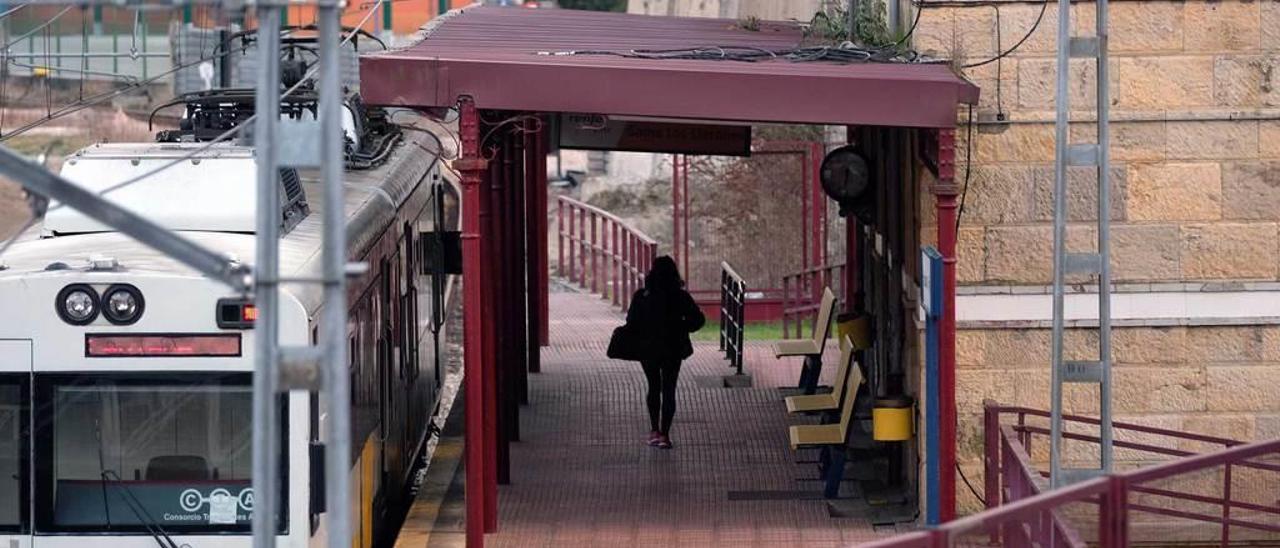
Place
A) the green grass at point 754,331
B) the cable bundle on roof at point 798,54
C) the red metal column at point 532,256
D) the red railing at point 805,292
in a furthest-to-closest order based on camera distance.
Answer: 1. the green grass at point 754,331
2. the red railing at point 805,292
3. the red metal column at point 532,256
4. the cable bundle on roof at point 798,54

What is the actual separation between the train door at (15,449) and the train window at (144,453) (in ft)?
0.18

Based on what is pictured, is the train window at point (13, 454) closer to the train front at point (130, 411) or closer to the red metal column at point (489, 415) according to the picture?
the train front at point (130, 411)

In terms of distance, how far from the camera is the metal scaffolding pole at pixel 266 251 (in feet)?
17.9

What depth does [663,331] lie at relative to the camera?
14328 mm

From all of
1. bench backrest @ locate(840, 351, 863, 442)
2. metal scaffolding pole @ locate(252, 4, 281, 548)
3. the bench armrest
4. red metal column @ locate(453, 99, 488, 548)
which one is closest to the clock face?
bench backrest @ locate(840, 351, 863, 442)

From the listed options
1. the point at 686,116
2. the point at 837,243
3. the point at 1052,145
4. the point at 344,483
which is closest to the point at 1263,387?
the point at 1052,145

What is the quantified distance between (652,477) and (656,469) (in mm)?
315

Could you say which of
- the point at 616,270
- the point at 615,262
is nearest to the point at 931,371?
the point at 615,262

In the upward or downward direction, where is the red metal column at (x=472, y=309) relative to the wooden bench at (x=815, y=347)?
upward

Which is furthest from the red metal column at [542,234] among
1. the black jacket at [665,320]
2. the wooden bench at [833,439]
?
the wooden bench at [833,439]

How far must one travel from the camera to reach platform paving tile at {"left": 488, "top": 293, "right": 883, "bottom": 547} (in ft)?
37.1

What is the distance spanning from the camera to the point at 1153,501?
8453 mm

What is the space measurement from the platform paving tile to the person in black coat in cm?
28

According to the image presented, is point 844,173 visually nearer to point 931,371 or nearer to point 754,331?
point 931,371
